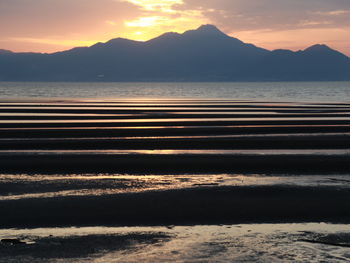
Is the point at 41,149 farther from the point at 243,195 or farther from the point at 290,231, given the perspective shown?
the point at 290,231

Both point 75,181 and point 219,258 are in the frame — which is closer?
point 219,258

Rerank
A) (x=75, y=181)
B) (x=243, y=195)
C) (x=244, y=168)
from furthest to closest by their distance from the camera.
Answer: (x=244, y=168), (x=75, y=181), (x=243, y=195)

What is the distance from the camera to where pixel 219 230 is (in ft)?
42.8

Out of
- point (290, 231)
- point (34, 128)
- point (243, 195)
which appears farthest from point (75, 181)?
point (34, 128)

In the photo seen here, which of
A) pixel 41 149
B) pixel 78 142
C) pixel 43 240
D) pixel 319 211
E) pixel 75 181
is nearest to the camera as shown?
pixel 43 240

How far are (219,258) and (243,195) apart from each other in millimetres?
6705

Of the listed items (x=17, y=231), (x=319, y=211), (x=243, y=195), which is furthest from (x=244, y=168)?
(x=17, y=231)

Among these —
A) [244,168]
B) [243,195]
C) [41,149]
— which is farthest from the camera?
[41,149]

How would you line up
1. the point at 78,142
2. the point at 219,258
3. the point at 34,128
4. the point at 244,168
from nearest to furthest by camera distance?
the point at 219,258, the point at 244,168, the point at 78,142, the point at 34,128

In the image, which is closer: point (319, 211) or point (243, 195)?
point (319, 211)

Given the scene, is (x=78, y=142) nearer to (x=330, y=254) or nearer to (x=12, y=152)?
(x=12, y=152)

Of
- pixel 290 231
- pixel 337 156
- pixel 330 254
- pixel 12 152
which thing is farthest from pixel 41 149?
pixel 330 254

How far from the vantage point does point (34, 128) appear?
43.5 meters

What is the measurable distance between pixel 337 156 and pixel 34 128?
79.6 ft
